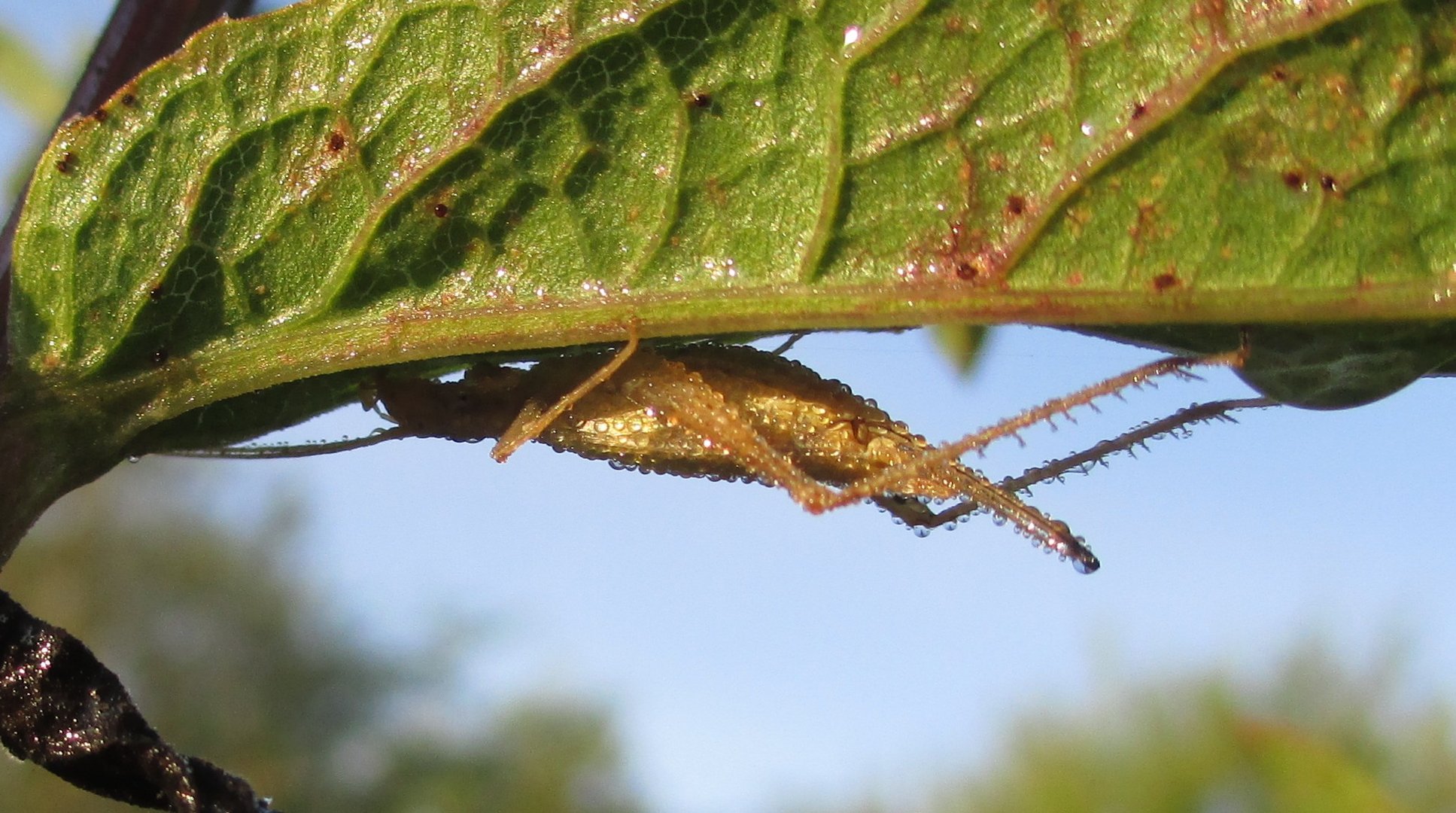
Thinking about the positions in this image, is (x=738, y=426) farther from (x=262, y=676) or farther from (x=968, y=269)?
(x=262, y=676)

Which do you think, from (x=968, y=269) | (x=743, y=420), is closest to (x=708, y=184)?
(x=968, y=269)

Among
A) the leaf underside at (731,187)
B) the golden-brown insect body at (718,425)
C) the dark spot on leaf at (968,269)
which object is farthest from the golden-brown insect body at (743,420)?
the dark spot on leaf at (968,269)

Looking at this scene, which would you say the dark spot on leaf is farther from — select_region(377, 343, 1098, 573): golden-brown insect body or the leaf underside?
select_region(377, 343, 1098, 573): golden-brown insect body

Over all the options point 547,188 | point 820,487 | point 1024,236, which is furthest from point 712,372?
point 1024,236

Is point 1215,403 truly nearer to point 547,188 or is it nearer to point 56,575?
point 547,188

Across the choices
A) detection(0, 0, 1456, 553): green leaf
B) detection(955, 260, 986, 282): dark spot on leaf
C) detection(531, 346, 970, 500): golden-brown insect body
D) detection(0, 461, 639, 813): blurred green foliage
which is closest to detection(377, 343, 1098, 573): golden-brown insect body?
detection(531, 346, 970, 500): golden-brown insect body

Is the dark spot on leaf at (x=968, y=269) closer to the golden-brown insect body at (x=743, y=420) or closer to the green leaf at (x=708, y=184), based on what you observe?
the green leaf at (x=708, y=184)
